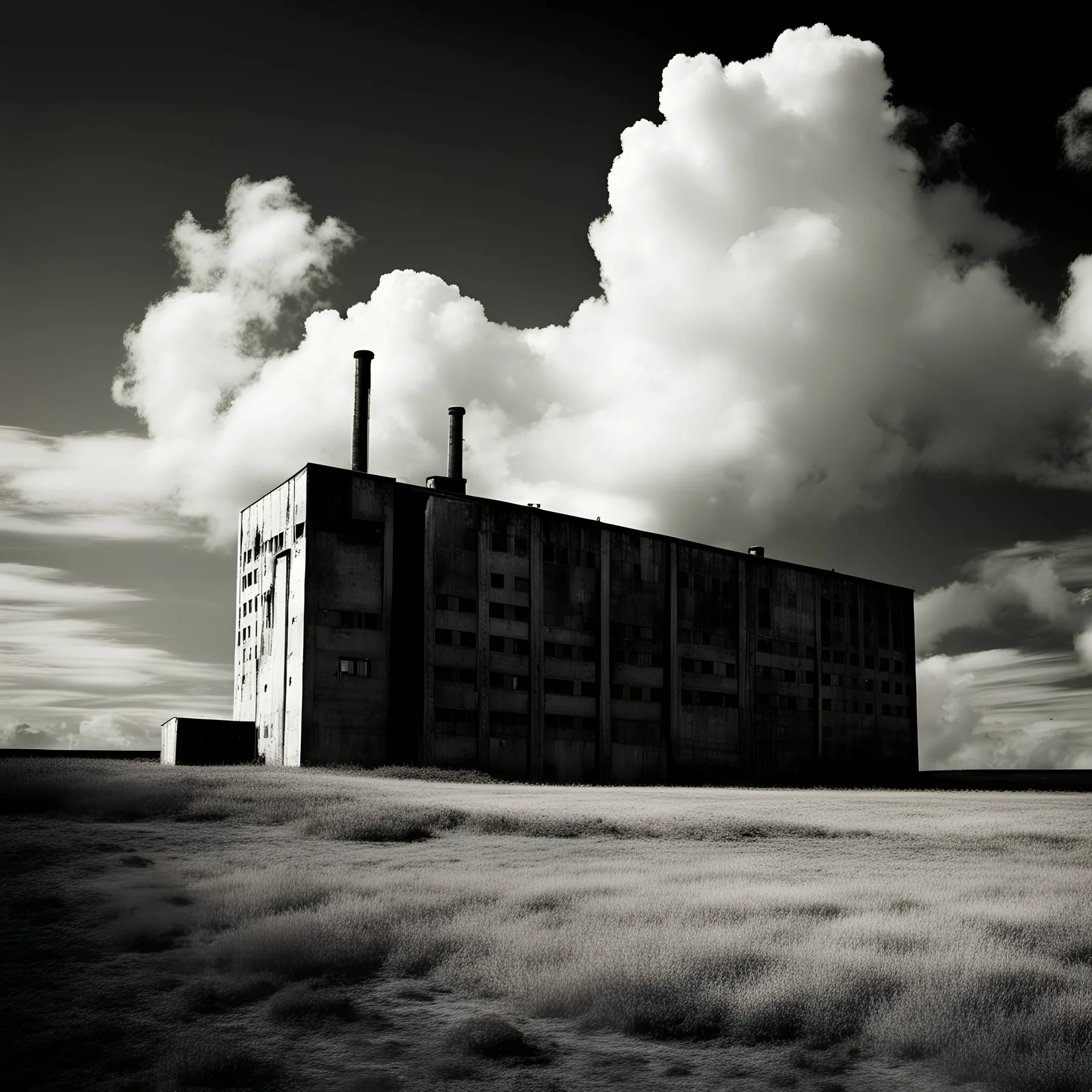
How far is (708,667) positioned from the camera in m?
58.4

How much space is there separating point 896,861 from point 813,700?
149 ft

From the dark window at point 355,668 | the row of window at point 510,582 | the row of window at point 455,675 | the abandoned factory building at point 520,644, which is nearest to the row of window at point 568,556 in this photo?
the abandoned factory building at point 520,644

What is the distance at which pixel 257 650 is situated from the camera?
48625mm

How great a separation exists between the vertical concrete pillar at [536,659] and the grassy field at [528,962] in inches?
1091

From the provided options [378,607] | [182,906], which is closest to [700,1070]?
[182,906]

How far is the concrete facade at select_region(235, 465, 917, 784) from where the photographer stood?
4472 cm

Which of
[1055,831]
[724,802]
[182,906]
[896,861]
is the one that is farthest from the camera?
[724,802]

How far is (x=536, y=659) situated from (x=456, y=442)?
14063 millimetres

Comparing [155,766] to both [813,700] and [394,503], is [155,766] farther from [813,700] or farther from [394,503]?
[813,700]

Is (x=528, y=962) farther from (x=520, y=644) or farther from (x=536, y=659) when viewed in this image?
(x=536, y=659)

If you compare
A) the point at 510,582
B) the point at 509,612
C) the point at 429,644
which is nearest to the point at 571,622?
the point at 509,612

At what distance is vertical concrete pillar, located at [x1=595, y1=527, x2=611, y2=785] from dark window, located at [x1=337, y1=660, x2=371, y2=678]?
1295cm

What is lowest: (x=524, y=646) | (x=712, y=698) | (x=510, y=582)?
(x=712, y=698)

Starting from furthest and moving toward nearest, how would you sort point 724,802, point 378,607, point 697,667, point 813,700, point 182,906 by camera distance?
point 813,700 < point 697,667 < point 378,607 < point 724,802 < point 182,906
